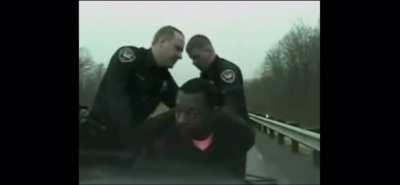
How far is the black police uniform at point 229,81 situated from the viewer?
348 cm

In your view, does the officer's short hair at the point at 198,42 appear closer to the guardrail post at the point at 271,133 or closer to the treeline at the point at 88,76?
the treeline at the point at 88,76

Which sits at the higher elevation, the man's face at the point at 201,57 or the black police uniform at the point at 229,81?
the man's face at the point at 201,57

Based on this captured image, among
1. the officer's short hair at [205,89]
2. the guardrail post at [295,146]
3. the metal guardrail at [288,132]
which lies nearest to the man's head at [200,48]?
the officer's short hair at [205,89]

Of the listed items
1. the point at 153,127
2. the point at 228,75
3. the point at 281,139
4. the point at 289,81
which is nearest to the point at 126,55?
the point at 153,127

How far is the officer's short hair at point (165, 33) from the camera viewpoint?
11.1 feet

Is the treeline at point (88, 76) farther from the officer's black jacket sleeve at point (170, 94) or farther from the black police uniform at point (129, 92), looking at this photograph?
the officer's black jacket sleeve at point (170, 94)

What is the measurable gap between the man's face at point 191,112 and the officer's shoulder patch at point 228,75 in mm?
132

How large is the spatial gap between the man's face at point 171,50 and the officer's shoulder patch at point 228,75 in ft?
0.74

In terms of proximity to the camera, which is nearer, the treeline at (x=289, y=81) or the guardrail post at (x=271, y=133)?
the treeline at (x=289, y=81)

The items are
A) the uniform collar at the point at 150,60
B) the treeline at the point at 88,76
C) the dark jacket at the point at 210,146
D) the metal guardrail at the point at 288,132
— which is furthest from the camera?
the metal guardrail at the point at 288,132

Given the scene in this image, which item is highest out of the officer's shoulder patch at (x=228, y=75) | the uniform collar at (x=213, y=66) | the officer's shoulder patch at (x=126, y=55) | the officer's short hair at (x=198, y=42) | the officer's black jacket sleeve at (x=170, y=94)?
the officer's short hair at (x=198, y=42)

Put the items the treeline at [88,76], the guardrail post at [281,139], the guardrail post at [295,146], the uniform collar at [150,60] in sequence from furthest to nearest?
the guardrail post at [295,146] → the guardrail post at [281,139] → the uniform collar at [150,60] → the treeline at [88,76]

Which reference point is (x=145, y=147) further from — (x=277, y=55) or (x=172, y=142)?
(x=277, y=55)
